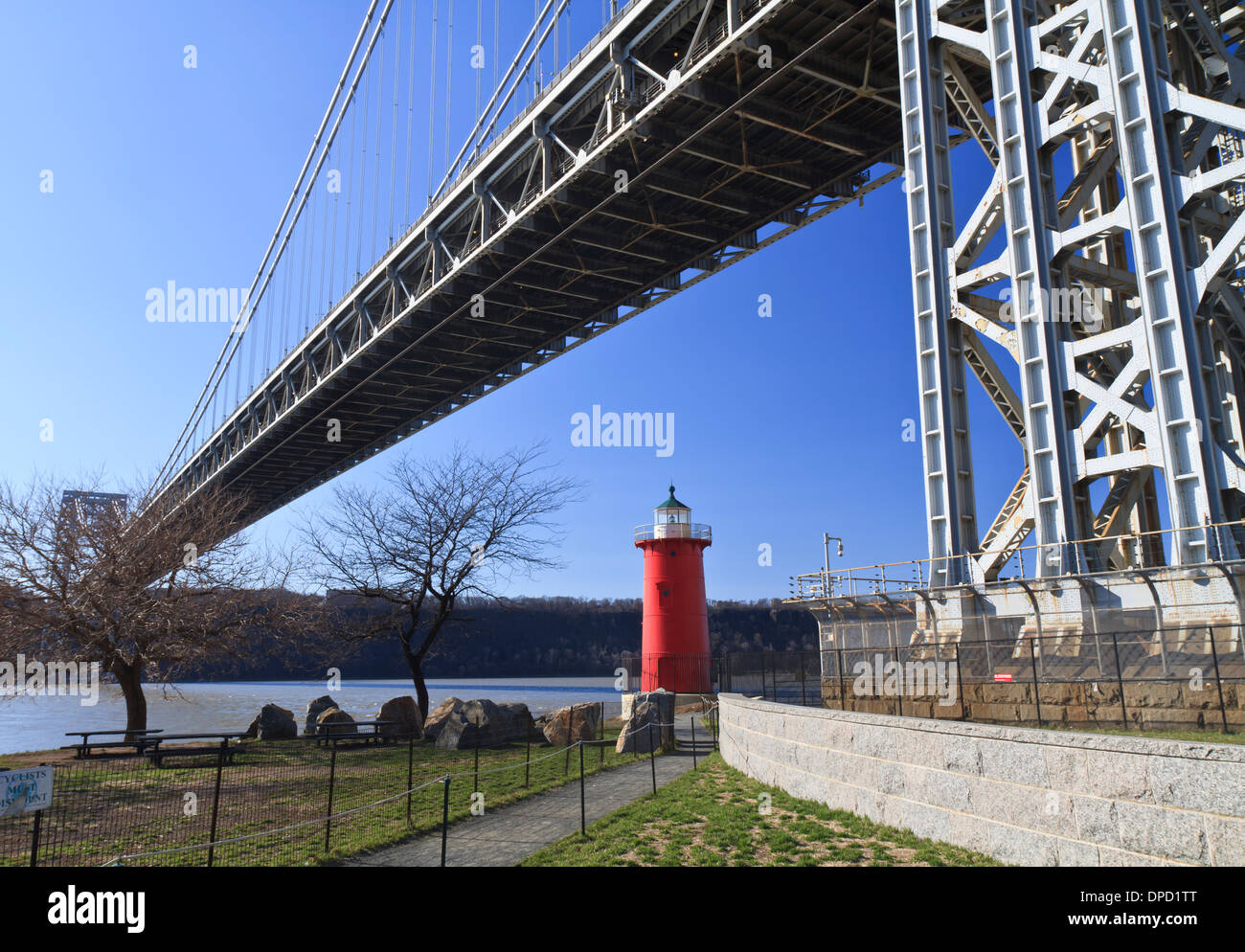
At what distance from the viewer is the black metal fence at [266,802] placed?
9438mm

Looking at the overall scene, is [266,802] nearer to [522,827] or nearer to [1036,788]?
[522,827]

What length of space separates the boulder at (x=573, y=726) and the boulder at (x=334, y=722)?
4.94m

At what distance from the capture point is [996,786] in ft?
25.4

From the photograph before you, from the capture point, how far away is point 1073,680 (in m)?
9.73

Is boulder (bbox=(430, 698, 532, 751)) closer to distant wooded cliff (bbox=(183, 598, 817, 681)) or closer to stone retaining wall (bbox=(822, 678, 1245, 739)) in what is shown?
stone retaining wall (bbox=(822, 678, 1245, 739))

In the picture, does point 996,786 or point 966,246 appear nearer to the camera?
point 996,786

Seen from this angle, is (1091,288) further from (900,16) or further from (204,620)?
(204,620)

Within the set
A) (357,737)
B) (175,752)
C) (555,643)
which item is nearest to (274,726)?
(357,737)

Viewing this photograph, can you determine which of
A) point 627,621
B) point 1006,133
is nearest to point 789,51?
point 1006,133

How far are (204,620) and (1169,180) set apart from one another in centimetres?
2251

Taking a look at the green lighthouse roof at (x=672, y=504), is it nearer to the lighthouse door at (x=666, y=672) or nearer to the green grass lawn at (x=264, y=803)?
the lighthouse door at (x=666, y=672)

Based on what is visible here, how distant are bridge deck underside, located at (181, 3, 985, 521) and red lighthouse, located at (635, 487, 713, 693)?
9.31 m

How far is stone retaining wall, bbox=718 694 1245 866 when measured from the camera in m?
5.92

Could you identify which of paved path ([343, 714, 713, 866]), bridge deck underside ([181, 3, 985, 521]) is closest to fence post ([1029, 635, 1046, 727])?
paved path ([343, 714, 713, 866])
